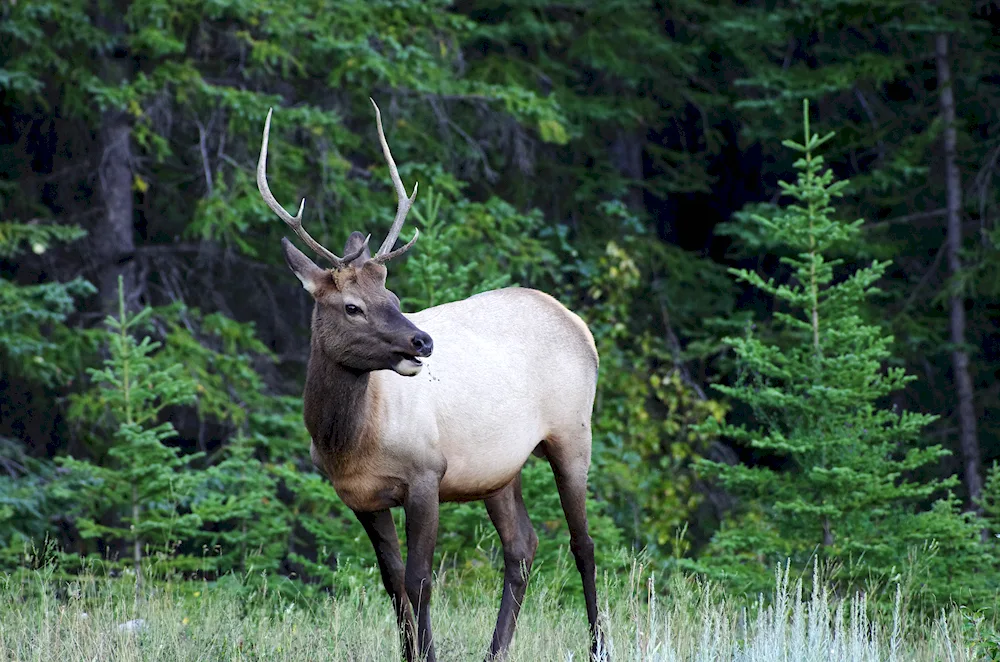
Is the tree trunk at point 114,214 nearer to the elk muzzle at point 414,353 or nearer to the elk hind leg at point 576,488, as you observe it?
the elk hind leg at point 576,488

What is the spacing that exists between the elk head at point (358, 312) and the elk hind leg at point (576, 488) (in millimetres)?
1249

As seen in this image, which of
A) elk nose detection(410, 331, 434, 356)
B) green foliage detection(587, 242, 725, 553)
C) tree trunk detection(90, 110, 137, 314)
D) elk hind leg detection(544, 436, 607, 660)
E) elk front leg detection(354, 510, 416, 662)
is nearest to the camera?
elk nose detection(410, 331, 434, 356)

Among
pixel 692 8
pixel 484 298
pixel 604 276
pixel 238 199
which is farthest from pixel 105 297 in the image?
pixel 692 8

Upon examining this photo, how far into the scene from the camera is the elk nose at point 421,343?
5.78m

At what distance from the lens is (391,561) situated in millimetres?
6328

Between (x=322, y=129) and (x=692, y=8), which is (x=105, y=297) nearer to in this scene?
(x=322, y=129)

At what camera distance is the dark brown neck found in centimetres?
610

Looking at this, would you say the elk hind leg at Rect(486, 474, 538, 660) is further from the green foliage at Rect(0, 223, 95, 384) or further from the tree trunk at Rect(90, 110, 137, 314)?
the tree trunk at Rect(90, 110, 137, 314)

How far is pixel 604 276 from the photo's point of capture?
1484 cm

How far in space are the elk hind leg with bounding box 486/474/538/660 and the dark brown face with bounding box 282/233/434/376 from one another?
1.34 meters

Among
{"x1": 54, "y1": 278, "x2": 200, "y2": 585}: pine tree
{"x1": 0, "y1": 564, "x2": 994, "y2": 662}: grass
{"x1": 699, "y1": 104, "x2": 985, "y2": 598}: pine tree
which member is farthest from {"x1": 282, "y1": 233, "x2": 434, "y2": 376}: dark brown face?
{"x1": 54, "y1": 278, "x2": 200, "y2": 585}: pine tree

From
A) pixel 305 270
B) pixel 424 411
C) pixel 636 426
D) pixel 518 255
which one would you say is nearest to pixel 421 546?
pixel 424 411

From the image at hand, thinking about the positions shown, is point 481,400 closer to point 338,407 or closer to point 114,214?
point 338,407

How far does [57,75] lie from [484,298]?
7.62 m
